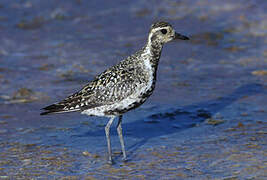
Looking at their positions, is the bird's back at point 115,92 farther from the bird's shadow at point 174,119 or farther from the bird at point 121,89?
the bird's shadow at point 174,119

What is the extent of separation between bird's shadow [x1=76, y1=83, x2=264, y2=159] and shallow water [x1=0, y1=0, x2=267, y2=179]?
0.08 feet

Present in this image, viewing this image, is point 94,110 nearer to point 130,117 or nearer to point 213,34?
point 130,117

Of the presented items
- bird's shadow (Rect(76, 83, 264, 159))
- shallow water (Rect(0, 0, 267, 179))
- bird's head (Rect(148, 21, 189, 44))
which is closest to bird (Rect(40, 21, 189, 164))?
bird's head (Rect(148, 21, 189, 44))

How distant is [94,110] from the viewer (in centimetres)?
1002

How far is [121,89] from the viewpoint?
32.3 feet

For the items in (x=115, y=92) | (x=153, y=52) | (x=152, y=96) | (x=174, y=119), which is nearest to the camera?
(x=115, y=92)

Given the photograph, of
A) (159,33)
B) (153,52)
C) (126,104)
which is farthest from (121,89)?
(159,33)

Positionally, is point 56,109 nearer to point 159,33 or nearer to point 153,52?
point 153,52

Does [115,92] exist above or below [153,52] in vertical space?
below

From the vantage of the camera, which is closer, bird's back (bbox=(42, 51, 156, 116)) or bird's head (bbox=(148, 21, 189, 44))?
bird's back (bbox=(42, 51, 156, 116))

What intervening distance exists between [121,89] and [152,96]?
12.2 ft

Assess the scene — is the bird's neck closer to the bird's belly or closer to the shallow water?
the bird's belly

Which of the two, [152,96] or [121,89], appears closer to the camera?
[121,89]

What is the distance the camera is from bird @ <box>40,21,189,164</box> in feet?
32.1
